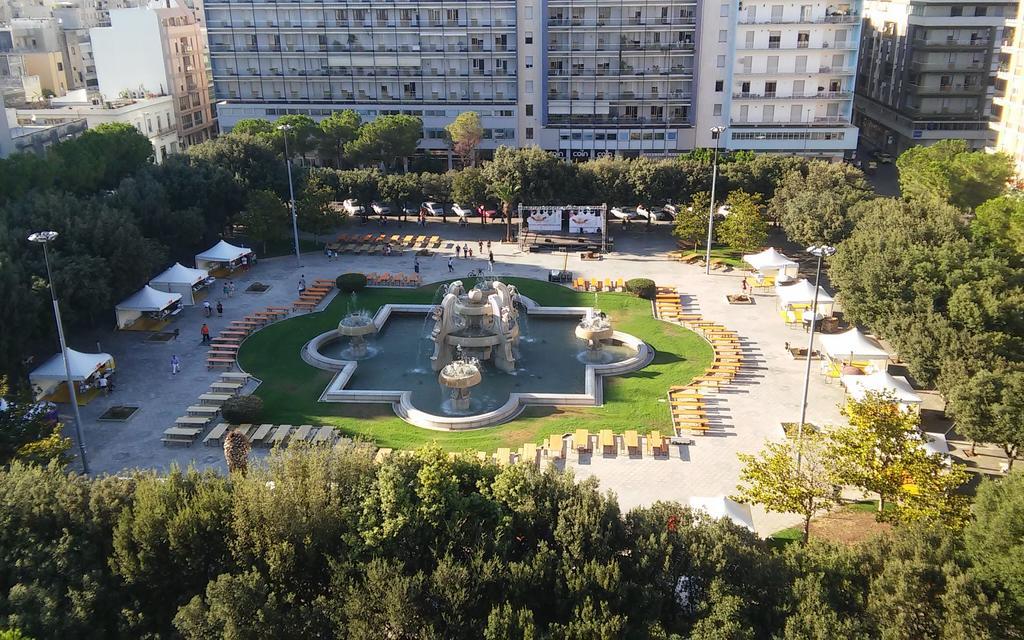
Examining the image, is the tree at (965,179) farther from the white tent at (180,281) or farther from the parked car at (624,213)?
the white tent at (180,281)

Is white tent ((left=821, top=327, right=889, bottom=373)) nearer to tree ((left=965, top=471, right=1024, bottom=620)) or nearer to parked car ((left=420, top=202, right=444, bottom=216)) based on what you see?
tree ((left=965, top=471, right=1024, bottom=620))

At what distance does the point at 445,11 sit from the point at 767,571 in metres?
72.1

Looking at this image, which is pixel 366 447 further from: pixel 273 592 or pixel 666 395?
pixel 666 395

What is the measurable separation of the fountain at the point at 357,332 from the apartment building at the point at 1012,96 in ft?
176

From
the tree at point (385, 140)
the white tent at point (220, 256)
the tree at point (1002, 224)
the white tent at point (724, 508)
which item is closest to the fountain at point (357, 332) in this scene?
the white tent at point (220, 256)

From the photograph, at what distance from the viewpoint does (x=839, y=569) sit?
19.8 meters

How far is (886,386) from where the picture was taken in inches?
1320

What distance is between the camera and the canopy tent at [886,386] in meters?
32.9

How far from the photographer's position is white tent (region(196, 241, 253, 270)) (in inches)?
2061

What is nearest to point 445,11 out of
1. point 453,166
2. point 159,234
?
point 453,166

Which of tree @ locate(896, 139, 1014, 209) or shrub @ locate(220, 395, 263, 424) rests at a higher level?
tree @ locate(896, 139, 1014, 209)

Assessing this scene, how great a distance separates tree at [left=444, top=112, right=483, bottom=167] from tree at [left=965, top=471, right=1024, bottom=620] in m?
61.8

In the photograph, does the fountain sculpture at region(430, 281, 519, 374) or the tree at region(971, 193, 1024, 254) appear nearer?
the fountain sculpture at region(430, 281, 519, 374)

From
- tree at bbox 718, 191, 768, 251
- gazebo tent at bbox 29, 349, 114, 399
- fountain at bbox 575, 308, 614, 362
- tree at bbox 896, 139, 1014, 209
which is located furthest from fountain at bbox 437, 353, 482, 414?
tree at bbox 896, 139, 1014, 209
